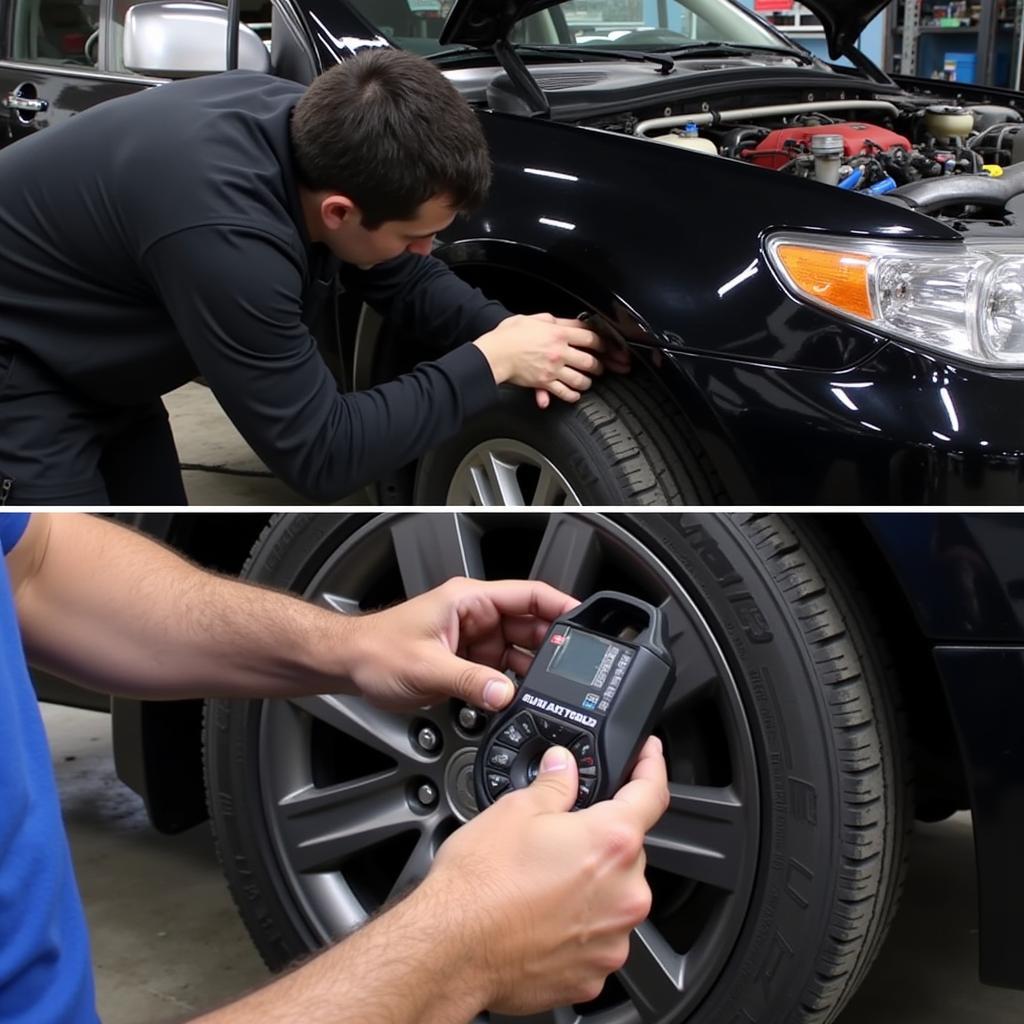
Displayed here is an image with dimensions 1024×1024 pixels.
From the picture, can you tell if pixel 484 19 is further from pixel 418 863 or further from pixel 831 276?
pixel 418 863

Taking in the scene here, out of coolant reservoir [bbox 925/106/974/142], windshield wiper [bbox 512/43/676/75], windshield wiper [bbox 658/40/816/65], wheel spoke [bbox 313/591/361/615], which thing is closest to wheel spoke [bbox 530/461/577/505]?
wheel spoke [bbox 313/591/361/615]

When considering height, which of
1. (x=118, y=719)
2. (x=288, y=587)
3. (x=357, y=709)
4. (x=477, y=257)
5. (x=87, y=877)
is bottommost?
(x=87, y=877)

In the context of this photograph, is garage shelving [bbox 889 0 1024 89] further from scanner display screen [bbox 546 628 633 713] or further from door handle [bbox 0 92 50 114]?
scanner display screen [bbox 546 628 633 713]

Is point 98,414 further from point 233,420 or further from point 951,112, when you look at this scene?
point 951,112

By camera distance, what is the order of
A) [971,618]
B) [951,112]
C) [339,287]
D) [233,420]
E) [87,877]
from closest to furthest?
[971,618], [233,420], [339,287], [87,877], [951,112]

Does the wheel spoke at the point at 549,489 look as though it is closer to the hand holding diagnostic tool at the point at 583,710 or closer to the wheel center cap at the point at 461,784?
Result: the wheel center cap at the point at 461,784

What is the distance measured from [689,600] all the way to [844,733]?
18cm

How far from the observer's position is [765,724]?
1.21 m

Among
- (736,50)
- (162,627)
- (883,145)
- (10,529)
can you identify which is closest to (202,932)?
(162,627)

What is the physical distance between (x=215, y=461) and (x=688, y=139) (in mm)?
858

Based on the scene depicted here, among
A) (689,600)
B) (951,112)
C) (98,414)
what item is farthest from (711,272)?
(951,112)

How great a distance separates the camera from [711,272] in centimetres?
135

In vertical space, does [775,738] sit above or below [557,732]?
below

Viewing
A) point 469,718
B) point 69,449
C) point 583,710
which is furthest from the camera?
point 69,449
